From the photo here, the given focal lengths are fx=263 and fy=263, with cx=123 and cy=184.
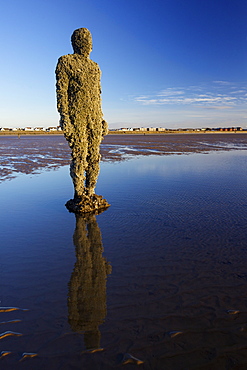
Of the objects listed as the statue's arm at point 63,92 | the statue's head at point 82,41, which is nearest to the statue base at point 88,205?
the statue's arm at point 63,92

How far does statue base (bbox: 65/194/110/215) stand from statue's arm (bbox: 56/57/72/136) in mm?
2677

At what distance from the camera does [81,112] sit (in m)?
9.79

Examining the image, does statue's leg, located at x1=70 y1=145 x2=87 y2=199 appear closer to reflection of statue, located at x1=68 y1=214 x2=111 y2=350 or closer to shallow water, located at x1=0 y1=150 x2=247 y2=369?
shallow water, located at x1=0 y1=150 x2=247 y2=369

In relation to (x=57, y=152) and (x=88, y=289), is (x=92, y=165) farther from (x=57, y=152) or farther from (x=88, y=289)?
(x=57, y=152)

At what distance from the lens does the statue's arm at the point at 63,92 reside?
9.35 m

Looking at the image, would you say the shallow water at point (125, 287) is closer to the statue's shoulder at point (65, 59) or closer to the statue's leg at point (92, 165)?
the statue's leg at point (92, 165)

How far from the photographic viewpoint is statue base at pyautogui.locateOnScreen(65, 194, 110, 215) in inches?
393

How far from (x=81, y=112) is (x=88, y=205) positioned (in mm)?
3512

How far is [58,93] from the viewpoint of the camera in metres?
9.46

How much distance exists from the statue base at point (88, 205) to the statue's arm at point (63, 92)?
2.68m

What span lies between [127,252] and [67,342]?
295 cm

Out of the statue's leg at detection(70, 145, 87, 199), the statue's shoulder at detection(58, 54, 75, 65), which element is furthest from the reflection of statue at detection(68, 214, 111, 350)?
the statue's shoulder at detection(58, 54, 75, 65)

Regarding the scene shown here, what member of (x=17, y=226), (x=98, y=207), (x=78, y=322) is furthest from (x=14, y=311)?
(x=98, y=207)

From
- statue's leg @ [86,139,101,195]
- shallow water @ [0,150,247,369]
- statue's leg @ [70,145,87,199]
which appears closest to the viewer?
shallow water @ [0,150,247,369]
